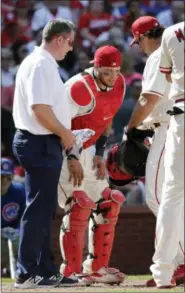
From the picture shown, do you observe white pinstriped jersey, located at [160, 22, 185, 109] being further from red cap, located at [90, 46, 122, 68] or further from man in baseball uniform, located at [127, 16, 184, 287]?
red cap, located at [90, 46, 122, 68]

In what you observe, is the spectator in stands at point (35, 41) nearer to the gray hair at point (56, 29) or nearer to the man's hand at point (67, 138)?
the gray hair at point (56, 29)

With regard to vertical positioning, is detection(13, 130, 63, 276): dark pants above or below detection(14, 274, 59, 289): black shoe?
above

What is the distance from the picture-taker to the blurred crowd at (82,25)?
1572cm

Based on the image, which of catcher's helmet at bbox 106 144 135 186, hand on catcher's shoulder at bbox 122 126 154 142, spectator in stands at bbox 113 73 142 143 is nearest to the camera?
hand on catcher's shoulder at bbox 122 126 154 142

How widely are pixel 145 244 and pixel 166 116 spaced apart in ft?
13.1

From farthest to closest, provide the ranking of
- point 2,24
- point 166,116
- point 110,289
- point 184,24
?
point 2,24, point 166,116, point 110,289, point 184,24

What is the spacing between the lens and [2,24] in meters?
16.8

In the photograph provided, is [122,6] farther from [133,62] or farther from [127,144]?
[127,144]

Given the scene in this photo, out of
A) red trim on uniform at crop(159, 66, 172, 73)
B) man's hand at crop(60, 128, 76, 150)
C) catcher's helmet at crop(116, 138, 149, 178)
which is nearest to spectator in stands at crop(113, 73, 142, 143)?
catcher's helmet at crop(116, 138, 149, 178)

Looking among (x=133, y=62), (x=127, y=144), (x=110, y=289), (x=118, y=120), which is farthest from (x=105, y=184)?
(x=133, y=62)

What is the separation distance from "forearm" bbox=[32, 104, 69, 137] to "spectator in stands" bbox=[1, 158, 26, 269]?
12.3ft

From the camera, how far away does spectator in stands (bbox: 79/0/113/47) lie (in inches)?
669

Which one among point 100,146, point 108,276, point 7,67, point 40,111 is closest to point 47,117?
point 40,111

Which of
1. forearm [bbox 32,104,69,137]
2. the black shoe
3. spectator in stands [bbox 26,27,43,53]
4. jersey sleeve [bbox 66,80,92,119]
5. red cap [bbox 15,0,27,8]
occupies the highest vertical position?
red cap [bbox 15,0,27,8]
